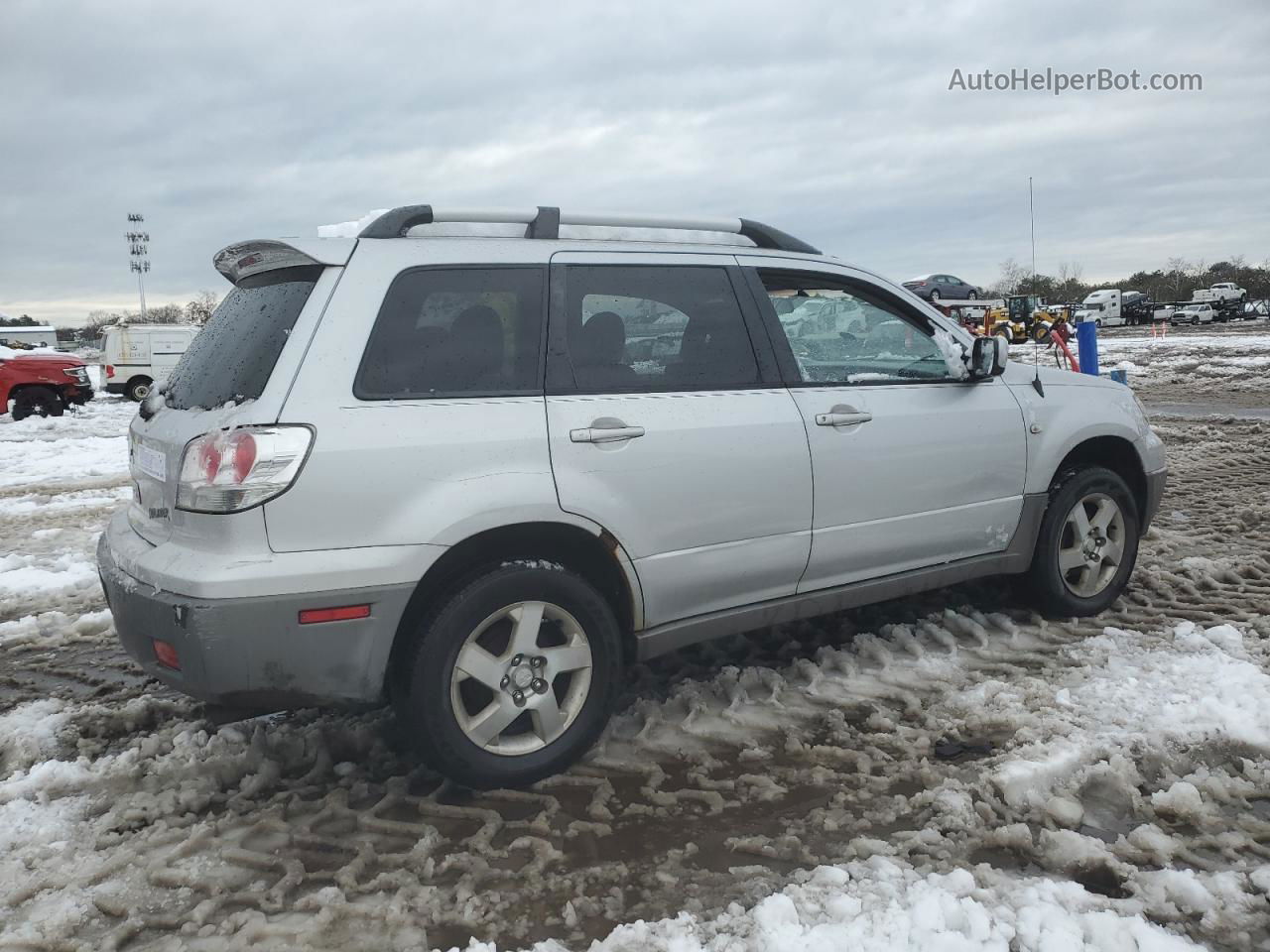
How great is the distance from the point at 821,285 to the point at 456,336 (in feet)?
5.46

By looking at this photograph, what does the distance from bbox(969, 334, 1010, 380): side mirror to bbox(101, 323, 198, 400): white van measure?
25185mm

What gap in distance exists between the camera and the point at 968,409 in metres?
4.25

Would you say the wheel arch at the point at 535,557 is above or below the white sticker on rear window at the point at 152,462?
below

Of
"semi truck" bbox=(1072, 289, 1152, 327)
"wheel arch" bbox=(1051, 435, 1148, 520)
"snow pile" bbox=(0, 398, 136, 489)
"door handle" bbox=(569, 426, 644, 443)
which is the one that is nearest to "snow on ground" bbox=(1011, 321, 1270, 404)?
"wheel arch" bbox=(1051, 435, 1148, 520)

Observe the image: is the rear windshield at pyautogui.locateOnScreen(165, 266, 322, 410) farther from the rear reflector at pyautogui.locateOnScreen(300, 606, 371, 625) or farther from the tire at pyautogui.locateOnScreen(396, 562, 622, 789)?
the tire at pyautogui.locateOnScreen(396, 562, 622, 789)

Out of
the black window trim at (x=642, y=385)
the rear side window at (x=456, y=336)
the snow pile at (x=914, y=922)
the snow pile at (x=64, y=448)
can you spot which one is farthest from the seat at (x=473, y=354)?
the snow pile at (x=64, y=448)

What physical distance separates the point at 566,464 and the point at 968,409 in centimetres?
196

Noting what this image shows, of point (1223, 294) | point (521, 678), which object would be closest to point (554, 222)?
point (521, 678)

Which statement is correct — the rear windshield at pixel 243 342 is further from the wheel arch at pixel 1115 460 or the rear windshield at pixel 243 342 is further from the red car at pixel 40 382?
the red car at pixel 40 382

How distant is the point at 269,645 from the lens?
284 centimetres

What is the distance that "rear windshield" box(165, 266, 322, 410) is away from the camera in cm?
307

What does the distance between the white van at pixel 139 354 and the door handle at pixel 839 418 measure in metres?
25.2

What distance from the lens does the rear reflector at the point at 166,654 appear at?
2904 mm

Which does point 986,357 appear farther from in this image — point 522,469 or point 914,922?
point 914,922
